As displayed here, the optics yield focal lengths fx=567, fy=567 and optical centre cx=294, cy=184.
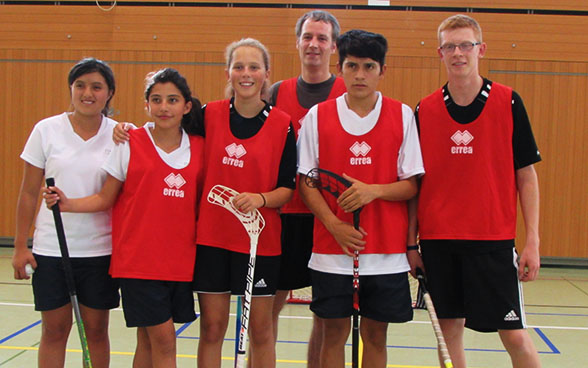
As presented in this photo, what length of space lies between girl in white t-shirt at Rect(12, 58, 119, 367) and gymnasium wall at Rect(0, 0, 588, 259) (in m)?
5.61

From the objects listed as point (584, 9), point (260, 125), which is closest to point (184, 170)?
point (260, 125)

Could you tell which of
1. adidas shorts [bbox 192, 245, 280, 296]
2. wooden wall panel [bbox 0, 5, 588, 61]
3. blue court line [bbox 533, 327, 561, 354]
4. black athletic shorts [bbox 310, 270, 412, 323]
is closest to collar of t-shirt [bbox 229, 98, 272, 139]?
adidas shorts [bbox 192, 245, 280, 296]

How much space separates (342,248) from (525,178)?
3.20 feet

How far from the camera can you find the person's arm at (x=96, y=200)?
2.67m

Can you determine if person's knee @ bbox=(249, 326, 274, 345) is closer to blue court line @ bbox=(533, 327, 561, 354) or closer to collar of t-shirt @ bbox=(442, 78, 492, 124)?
collar of t-shirt @ bbox=(442, 78, 492, 124)

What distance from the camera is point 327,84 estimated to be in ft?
10.8

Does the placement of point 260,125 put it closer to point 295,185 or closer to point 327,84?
point 295,185

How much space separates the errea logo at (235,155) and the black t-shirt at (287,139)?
0.21 ft

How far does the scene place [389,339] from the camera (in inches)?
195

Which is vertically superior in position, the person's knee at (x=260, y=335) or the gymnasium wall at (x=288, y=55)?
the gymnasium wall at (x=288, y=55)

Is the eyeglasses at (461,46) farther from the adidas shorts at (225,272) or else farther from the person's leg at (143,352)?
the person's leg at (143,352)

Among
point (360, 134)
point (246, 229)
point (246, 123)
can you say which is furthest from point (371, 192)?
point (246, 123)

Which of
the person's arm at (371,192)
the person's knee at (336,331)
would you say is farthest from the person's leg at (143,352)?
the person's arm at (371,192)

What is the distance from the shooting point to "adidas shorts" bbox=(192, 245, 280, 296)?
8.96ft
